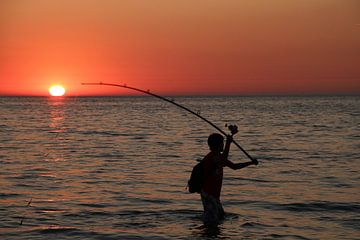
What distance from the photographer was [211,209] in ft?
36.4

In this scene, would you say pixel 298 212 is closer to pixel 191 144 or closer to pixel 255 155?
pixel 255 155

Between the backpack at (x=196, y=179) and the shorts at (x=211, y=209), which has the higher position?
the backpack at (x=196, y=179)

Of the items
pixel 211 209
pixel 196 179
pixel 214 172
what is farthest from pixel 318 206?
pixel 196 179

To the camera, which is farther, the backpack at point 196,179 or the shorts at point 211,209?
the shorts at point 211,209

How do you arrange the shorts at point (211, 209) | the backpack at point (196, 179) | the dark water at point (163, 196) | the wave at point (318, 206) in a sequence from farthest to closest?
1. the wave at point (318, 206)
2. the dark water at point (163, 196)
3. the shorts at point (211, 209)
4. the backpack at point (196, 179)

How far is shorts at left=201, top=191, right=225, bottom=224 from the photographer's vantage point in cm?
1085

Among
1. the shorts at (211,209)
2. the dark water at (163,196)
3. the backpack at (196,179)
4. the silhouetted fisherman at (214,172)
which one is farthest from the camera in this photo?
the dark water at (163,196)

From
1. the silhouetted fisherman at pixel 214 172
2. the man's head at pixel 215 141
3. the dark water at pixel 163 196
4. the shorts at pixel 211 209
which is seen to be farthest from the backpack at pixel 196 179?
the dark water at pixel 163 196

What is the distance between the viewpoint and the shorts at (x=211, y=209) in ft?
35.6

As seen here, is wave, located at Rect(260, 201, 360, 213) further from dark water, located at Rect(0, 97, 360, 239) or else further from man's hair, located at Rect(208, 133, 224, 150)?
man's hair, located at Rect(208, 133, 224, 150)

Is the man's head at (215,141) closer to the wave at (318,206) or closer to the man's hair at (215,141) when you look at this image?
the man's hair at (215,141)

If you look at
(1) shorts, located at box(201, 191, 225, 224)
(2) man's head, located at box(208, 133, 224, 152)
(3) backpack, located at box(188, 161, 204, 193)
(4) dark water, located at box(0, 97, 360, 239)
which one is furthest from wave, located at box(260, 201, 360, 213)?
(2) man's head, located at box(208, 133, 224, 152)

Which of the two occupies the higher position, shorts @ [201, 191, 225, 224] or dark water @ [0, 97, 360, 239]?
shorts @ [201, 191, 225, 224]

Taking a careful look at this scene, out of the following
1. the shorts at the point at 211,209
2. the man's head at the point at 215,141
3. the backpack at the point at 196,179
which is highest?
the man's head at the point at 215,141
